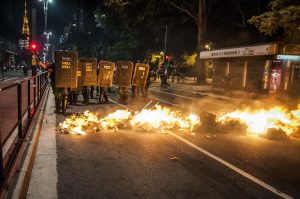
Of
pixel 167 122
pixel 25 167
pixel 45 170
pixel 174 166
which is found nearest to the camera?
pixel 25 167

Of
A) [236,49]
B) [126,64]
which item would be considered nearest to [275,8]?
[236,49]

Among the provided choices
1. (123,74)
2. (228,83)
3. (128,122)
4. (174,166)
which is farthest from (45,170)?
(228,83)

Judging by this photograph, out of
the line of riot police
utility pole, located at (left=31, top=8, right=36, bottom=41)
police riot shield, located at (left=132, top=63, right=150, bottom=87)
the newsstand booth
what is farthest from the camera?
the newsstand booth

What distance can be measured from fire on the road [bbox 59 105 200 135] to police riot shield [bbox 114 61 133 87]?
6275mm

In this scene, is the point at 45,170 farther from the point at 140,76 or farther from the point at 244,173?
the point at 140,76

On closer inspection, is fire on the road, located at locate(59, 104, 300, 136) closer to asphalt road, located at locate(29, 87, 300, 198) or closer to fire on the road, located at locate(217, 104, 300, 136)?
fire on the road, located at locate(217, 104, 300, 136)

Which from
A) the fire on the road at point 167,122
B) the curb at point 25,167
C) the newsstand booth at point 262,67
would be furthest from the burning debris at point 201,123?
the newsstand booth at point 262,67

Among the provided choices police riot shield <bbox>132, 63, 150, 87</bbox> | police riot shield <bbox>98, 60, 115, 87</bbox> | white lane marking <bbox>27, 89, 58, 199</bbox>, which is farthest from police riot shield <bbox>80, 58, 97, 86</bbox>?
white lane marking <bbox>27, 89, 58, 199</bbox>

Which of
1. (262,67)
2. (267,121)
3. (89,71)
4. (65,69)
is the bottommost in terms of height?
(267,121)

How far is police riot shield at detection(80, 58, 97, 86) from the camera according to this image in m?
15.9

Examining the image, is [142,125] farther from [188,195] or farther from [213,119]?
[188,195]

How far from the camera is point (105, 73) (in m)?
16.9

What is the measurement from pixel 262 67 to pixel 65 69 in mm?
16500

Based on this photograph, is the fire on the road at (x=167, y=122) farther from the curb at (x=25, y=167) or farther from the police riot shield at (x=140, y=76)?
the police riot shield at (x=140, y=76)
